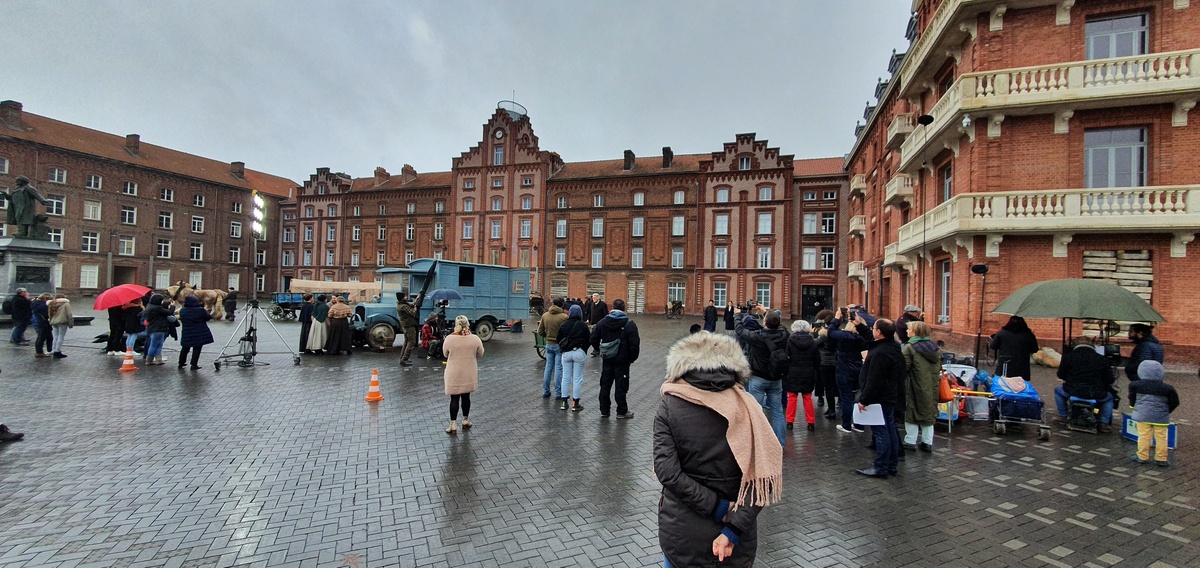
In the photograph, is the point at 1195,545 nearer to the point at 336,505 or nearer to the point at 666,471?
the point at 666,471

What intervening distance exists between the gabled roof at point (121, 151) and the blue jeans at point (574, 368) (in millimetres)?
61021

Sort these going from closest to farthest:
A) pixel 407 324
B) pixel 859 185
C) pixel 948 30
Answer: pixel 407 324, pixel 948 30, pixel 859 185

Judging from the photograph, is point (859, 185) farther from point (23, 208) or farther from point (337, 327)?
point (23, 208)

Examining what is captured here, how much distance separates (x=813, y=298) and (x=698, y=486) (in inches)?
1613

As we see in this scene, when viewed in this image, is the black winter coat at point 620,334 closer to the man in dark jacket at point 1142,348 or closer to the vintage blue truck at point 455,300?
the man in dark jacket at point 1142,348

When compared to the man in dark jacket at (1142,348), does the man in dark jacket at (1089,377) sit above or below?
below

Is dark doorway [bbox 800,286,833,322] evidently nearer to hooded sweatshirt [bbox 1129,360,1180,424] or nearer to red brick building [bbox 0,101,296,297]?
hooded sweatshirt [bbox 1129,360,1180,424]

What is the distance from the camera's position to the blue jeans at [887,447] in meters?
5.40

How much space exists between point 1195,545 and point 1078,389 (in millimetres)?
3899

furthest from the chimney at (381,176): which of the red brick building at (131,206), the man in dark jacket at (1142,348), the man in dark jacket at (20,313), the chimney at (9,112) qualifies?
the man in dark jacket at (1142,348)

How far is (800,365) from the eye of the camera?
7.16 meters

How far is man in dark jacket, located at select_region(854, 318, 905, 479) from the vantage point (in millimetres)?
5414

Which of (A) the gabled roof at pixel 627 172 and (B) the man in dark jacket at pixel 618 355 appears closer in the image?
(B) the man in dark jacket at pixel 618 355

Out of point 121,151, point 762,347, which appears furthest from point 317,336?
point 121,151
